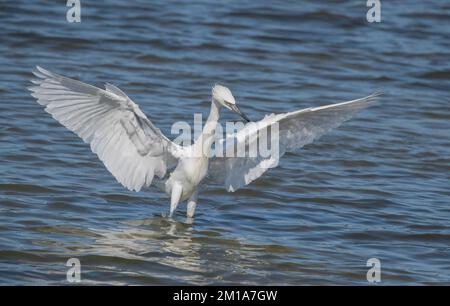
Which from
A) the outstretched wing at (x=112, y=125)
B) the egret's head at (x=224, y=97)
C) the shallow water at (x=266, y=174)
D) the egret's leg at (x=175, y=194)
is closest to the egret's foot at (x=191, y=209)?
the shallow water at (x=266, y=174)

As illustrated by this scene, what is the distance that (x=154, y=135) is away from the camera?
317 inches

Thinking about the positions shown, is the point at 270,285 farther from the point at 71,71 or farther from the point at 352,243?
the point at 71,71

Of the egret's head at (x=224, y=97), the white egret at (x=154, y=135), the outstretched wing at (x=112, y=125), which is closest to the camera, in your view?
the outstretched wing at (x=112, y=125)

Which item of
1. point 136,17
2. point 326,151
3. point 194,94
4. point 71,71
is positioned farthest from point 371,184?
point 136,17

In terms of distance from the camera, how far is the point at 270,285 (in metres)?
7.45

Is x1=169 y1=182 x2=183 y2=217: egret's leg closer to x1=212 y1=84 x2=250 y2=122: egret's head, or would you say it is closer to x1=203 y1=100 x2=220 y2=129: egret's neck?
x1=203 y1=100 x2=220 y2=129: egret's neck

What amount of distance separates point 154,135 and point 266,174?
2708 mm

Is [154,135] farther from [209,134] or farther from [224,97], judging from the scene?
[224,97]

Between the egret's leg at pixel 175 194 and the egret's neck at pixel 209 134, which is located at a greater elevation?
the egret's neck at pixel 209 134

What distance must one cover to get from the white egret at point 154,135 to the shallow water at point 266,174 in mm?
465

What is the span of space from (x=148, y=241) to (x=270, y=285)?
134 centimetres

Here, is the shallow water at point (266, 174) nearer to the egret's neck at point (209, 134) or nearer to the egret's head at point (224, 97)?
the egret's neck at point (209, 134)

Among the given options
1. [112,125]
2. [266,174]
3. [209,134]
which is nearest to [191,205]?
[209,134]

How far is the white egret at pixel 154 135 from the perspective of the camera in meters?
7.86
